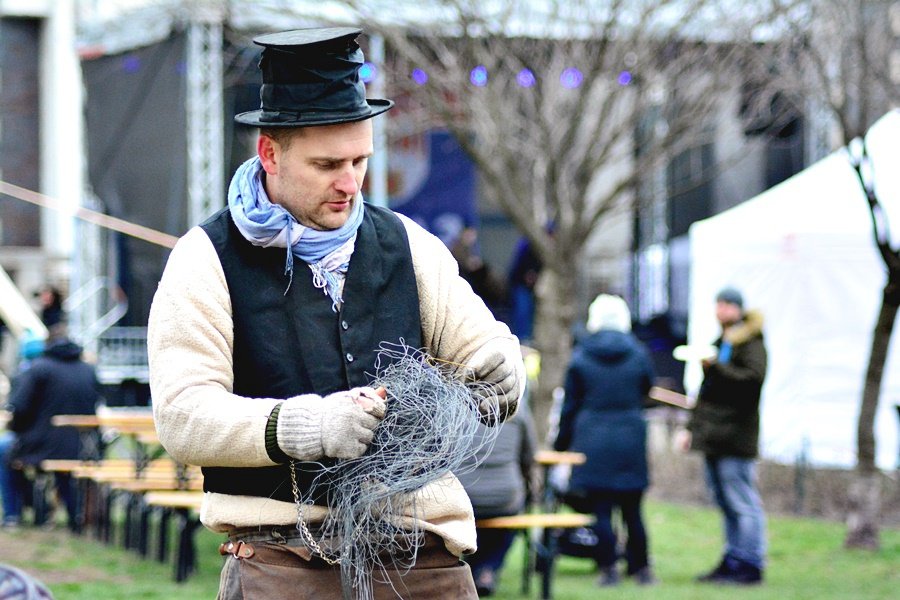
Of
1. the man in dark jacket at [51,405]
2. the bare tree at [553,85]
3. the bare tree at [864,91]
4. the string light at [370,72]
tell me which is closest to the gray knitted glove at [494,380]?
the bare tree at [864,91]

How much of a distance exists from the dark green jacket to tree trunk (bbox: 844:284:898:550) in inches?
59.5

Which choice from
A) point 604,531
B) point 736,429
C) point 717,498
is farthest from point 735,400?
point 604,531

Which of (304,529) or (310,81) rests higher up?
(310,81)

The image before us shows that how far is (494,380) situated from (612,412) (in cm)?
624

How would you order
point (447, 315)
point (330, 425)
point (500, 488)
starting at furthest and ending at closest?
point (500, 488)
point (447, 315)
point (330, 425)

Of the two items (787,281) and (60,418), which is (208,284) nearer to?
(60,418)

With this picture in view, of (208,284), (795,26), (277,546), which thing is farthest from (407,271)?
(795,26)

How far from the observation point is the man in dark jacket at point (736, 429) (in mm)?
8945

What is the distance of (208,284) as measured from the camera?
2887 mm

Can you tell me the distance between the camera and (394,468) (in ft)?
9.26

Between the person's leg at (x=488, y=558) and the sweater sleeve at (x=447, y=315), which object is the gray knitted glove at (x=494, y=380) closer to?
the sweater sleeve at (x=447, y=315)

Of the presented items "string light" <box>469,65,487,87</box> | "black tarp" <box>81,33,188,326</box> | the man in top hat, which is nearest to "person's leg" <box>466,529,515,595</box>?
"string light" <box>469,65,487,87</box>

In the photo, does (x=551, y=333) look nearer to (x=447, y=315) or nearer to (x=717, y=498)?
(x=717, y=498)

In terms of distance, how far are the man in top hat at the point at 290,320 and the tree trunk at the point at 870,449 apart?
7577mm
